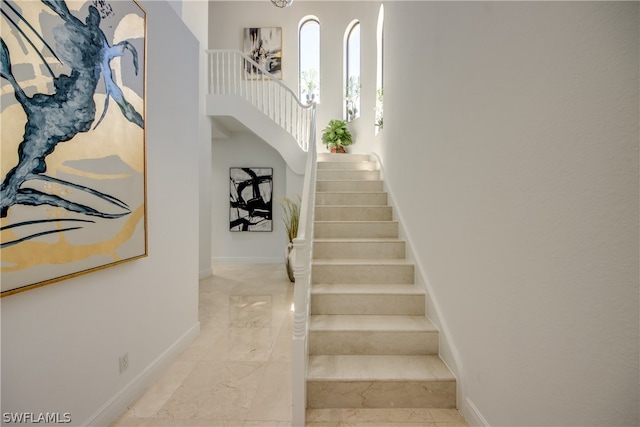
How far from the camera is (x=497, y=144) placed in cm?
149

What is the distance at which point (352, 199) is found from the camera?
155 inches

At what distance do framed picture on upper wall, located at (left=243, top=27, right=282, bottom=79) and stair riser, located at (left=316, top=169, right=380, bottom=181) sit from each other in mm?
3675

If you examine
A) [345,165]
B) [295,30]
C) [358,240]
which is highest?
[295,30]

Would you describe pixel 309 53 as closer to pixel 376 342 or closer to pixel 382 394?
pixel 376 342

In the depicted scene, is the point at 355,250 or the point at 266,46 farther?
the point at 266,46

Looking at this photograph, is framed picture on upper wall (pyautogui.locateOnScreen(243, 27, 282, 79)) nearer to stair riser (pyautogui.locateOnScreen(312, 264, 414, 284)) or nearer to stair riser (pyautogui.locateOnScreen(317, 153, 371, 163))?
stair riser (pyautogui.locateOnScreen(317, 153, 371, 163))

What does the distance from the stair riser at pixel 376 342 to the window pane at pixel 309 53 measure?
19.6 feet

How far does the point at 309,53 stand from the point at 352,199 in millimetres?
4788

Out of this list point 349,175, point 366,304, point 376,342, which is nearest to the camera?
point 376,342

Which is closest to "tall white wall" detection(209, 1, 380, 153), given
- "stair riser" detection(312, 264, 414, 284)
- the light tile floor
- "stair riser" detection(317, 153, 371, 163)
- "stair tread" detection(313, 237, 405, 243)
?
"stair riser" detection(317, 153, 371, 163)

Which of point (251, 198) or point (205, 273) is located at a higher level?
point (251, 198)

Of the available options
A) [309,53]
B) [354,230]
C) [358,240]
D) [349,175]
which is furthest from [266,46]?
[358,240]

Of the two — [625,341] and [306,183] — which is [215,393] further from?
[625,341]

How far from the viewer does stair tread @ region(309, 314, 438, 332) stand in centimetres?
219
